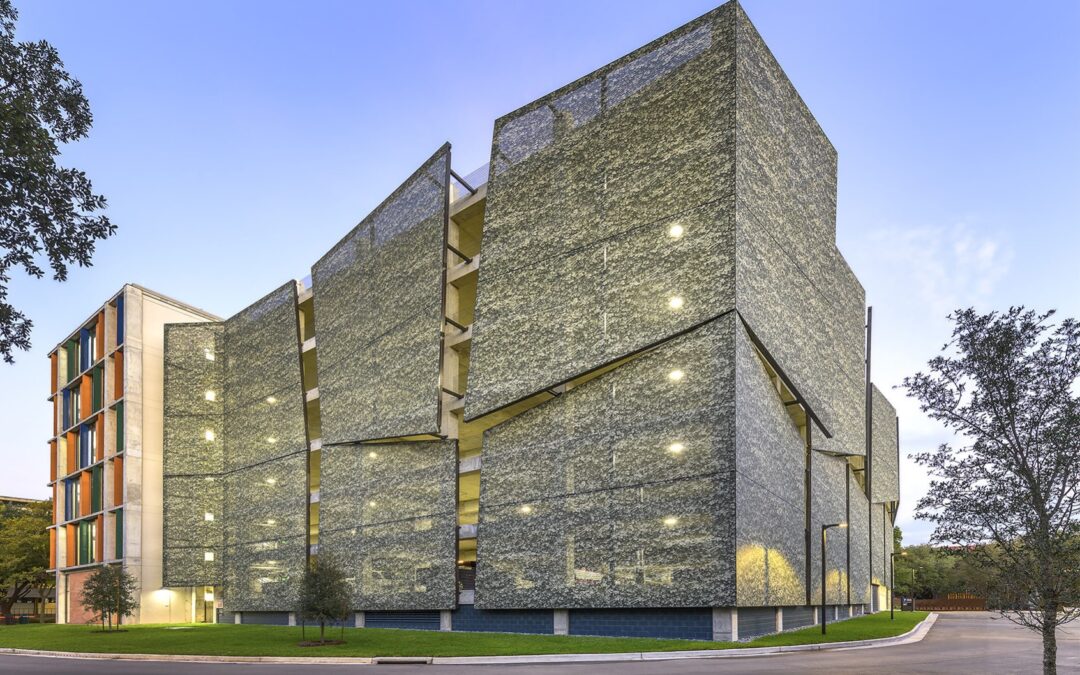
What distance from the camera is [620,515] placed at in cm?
2859

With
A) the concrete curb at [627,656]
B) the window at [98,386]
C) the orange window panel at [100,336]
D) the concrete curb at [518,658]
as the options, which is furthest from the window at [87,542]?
the concrete curb at [627,656]

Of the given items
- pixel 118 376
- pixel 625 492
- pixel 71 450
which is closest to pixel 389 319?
pixel 625 492

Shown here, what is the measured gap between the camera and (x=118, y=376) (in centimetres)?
5866

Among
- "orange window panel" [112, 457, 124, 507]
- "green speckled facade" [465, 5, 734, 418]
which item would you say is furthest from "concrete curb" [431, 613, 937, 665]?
"orange window panel" [112, 457, 124, 507]

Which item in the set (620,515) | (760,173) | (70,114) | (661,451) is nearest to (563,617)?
(620,515)

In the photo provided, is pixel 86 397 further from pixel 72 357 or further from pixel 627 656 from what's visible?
pixel 627 656

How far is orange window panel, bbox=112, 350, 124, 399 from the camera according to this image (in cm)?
5799

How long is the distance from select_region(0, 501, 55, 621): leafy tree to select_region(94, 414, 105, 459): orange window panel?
1962cm

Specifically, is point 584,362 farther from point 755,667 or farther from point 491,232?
point 755,667

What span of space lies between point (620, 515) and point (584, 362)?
5.98m

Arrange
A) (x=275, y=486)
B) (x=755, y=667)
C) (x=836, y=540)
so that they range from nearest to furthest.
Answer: (x=755, y=667), (x=836, y=540), (x=275, y=486)

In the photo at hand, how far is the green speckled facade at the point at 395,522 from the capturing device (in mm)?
35969

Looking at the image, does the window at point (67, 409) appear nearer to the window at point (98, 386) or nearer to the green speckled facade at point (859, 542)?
the window at point (98, 386)

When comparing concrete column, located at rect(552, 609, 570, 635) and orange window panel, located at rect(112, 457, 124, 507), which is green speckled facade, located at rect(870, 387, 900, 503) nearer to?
concrete column, located at rect(552, 609, 570, 635)
